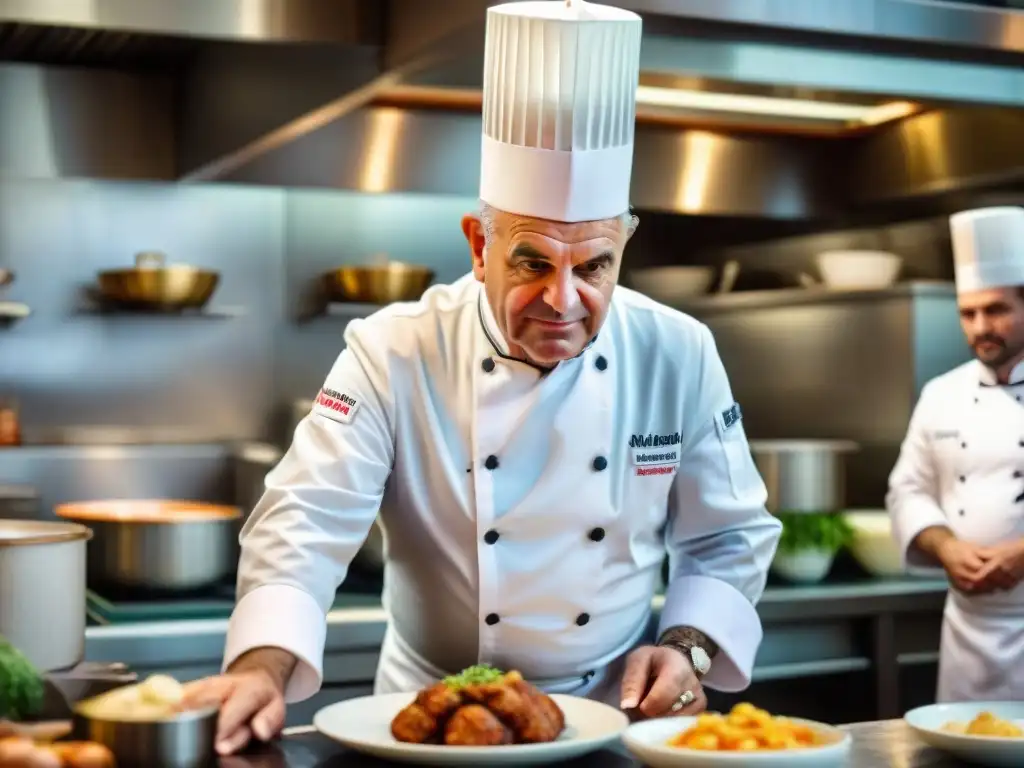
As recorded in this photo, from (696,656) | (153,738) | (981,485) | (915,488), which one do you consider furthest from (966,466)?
(153,738)

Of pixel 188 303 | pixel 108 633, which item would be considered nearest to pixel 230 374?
pixel 188 303

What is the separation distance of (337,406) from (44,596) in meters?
0.50

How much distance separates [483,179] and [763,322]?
2.89 meters

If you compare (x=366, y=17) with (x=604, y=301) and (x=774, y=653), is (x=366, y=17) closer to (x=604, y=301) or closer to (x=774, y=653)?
(x=604, y=301)

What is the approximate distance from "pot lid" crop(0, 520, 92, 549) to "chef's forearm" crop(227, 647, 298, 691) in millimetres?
309

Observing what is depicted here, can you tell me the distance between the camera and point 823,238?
15.9 feet

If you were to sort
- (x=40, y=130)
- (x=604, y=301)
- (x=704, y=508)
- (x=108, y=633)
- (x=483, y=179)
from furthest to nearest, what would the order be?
(x=40, y=130), (x=108, y=633), (x=704, y=508), (x=483, y=179), (x=604, y=301)

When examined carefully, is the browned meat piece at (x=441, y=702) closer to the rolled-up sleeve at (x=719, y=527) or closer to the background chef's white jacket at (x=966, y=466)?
the rolled-up sleeve at (x=719, y=527)

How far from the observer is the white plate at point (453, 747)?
1476 millimetres

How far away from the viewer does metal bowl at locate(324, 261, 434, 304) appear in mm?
4297

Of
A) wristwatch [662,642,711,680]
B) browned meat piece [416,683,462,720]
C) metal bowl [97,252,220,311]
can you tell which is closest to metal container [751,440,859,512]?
metal bowl [97,252,220,311]

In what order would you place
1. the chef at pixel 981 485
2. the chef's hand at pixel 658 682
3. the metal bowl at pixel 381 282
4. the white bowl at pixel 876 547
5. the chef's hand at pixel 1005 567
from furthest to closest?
the metal bowl at pixel 381 282
the white bowl at pixel 876 547
the chef at pixel 981 485
the chef's hand at pixel 1005 567
the chef's hand at pixel 658 682

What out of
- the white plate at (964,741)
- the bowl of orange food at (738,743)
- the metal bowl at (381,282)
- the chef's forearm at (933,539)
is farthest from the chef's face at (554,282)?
the metal bowl at (381,282)

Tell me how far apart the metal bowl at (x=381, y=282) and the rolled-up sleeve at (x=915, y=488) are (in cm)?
153
